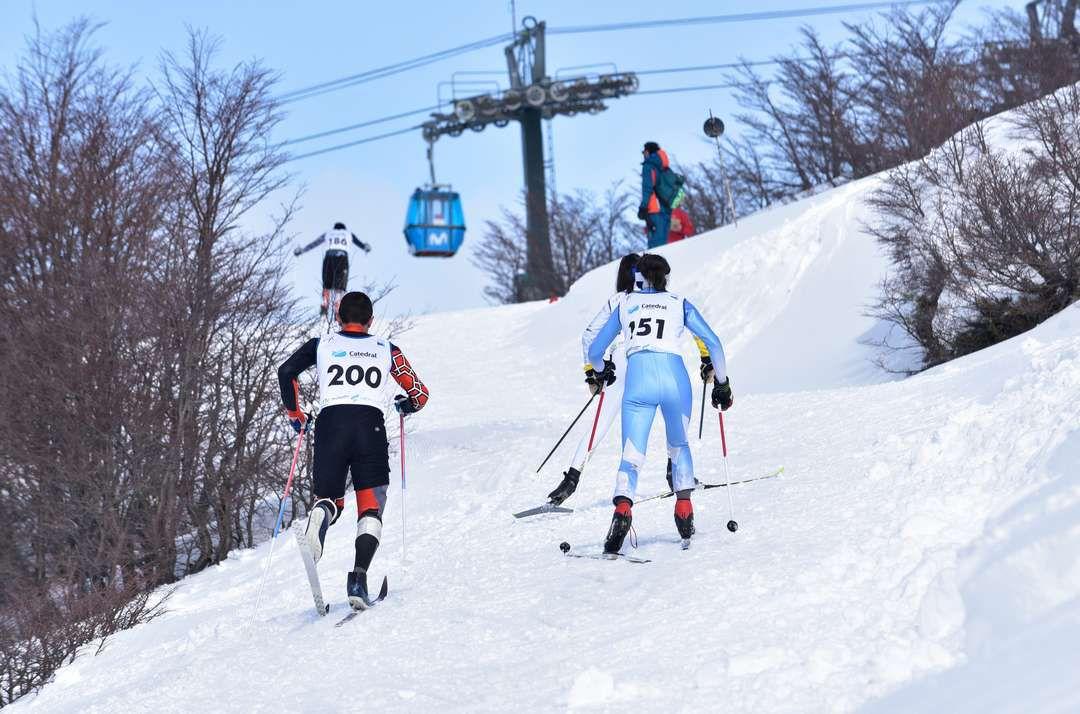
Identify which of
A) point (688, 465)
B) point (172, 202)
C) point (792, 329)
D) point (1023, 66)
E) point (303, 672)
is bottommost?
point (303, 672)

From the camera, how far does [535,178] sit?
45.4 metres

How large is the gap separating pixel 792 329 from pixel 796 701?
1634 centimetres

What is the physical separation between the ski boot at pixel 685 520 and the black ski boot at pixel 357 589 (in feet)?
6.77

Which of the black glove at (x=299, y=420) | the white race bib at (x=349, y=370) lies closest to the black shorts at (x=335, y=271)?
the black glove at (x=299, y=420)

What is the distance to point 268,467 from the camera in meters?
15.8

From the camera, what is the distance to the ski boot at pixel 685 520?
7859 mm

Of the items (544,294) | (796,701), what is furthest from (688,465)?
(544,294)

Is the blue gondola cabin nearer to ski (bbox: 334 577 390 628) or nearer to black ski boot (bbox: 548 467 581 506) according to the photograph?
black ski boot (bbox: 548 467 581 506)

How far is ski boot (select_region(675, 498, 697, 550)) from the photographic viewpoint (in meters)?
7.86

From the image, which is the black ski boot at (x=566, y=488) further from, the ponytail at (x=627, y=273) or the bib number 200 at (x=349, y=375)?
the bib number 200 at (x=349, y=375)

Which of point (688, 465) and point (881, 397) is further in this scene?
point (881, 397)

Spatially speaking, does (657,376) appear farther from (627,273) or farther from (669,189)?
(669,189)

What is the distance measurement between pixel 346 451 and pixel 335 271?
14.9 m

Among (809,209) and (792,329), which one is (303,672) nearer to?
(792,329)
